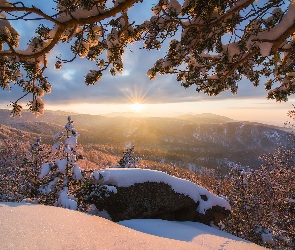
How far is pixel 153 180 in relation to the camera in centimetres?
1084

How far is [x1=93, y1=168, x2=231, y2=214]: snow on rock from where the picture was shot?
9.95 m

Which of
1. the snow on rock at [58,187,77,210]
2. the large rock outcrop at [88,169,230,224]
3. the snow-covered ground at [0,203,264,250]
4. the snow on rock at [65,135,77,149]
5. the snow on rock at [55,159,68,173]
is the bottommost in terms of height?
the large rock outcrop at [88,169,230,224]

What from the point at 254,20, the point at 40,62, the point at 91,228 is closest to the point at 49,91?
the point at 40,62

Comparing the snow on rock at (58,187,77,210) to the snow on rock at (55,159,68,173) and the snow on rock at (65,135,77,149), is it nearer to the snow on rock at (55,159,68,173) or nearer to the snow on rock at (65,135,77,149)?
the snow on rock at (55,159,68,173)

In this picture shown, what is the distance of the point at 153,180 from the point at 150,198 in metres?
0.85

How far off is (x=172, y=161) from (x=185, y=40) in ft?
610

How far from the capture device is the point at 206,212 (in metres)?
11.9

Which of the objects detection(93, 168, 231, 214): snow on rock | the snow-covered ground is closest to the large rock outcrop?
detection(93, 168, 231, 214): snow on rock

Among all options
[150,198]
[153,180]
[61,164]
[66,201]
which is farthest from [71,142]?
[150,198]

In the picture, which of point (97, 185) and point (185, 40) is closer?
point (185, 40)

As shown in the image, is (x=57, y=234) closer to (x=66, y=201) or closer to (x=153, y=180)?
(x=66, y=201)

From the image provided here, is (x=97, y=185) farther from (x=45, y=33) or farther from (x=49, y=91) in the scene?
(x=45, y=33)

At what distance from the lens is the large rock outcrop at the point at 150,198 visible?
30.7 feet

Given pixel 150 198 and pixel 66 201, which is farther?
pixel 150 198
